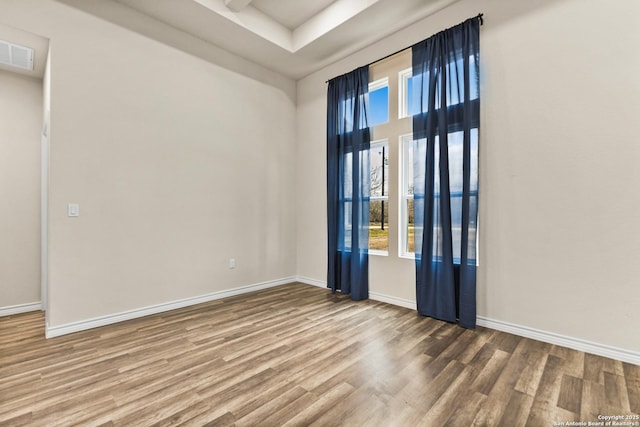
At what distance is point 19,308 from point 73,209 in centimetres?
175

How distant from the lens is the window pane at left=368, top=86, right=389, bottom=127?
12.9 feet

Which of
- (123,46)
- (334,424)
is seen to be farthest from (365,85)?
(334,424)

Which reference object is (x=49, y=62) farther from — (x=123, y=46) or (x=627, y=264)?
(x=627, y=264)

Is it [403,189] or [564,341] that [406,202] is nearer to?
[403,189]

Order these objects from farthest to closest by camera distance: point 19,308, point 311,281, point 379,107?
point 311,281 → point 379,107 → point 19,308

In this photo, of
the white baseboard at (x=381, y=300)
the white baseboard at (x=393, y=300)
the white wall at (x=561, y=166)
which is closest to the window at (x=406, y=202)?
the white baseboard at (x=393, y=300)

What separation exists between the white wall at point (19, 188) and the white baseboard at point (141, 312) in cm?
123

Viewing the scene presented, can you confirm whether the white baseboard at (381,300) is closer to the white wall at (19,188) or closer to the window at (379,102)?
the white wall at (19,188)

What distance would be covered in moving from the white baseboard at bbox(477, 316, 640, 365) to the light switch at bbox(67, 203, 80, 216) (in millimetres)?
4123

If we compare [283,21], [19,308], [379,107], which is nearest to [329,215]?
[379,107]

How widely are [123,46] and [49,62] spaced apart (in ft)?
2.27

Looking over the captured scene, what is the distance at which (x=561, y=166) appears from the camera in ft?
8.50

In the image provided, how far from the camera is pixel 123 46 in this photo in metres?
3.26

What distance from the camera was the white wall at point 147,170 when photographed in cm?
291
